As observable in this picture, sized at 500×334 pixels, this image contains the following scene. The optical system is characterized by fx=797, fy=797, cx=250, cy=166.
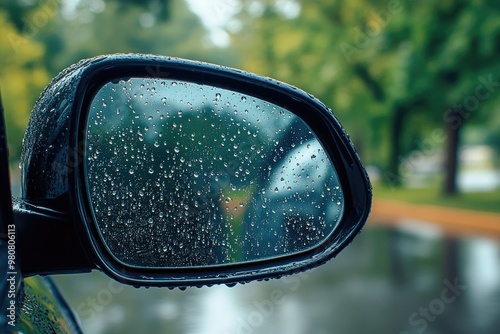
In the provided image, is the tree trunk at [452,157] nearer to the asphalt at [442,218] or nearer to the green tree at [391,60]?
the green tree at [391,60]

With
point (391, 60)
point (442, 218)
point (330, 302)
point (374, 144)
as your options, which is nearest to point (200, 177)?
point (330, 302)

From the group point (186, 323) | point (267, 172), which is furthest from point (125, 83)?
point (186, 323)

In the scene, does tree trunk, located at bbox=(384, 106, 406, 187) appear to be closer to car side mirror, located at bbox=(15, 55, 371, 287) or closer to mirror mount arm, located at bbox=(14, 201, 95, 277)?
car side mirror, located at bbox=(15, 55, 371, 287)

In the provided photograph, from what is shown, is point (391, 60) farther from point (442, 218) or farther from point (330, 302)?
point (330, 302)

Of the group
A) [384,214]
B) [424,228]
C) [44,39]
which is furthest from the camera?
[44,39]

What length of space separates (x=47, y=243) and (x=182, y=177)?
33 centimetres

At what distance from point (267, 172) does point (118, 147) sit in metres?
0.31

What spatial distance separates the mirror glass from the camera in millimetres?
1335

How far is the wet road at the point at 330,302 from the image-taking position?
7023mm

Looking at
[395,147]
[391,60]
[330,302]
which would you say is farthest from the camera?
[395,147]

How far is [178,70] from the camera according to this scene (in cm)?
137

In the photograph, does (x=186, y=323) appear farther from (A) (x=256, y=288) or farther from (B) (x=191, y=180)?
(B) (x=191, y=180)

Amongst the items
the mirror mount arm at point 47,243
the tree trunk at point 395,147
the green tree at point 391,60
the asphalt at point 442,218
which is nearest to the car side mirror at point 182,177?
the mirror mount arm at point 47,243

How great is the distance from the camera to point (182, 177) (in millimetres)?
1409
